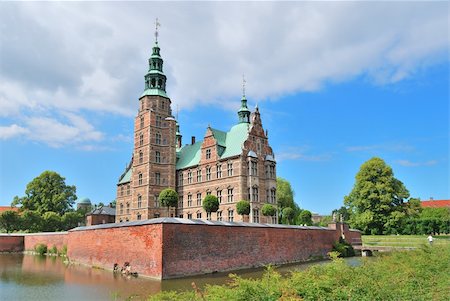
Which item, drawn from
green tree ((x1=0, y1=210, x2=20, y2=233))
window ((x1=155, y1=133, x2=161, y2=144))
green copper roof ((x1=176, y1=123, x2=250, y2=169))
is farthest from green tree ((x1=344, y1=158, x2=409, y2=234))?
green tree ((x1=0, y1=210, x2=20, y2=233))

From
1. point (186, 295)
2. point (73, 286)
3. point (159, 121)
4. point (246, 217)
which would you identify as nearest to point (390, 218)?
point (246, 217)

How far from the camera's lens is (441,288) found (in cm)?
962

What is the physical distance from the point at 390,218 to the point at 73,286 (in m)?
35.6

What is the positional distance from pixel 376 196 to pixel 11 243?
4181 centimetres

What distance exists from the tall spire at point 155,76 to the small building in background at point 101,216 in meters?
18.8

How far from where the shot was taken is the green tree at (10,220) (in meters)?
47.4

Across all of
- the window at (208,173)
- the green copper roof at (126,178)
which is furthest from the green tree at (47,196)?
the window at (208,173)

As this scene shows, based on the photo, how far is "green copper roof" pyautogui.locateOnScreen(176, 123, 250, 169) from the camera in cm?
3767

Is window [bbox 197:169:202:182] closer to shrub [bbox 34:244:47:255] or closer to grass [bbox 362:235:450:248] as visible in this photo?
shrub [bbox 34:244:47:255]

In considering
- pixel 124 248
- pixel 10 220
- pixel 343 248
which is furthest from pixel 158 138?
pixel 10 220

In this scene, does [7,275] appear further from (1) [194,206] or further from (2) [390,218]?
(2) [390,218]

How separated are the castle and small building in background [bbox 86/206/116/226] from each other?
22.4 ft

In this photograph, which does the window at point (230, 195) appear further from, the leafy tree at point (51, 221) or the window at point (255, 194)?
the leafy tree at point (51, 221)

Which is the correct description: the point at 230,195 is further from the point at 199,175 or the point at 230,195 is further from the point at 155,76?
the point at 155,76
